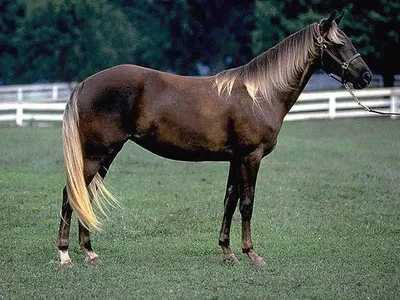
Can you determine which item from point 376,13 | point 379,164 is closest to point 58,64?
point 376,13

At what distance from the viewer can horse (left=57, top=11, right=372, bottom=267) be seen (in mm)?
8828

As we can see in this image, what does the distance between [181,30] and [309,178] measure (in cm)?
4103

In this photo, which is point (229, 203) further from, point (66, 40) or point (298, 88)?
point (66, 40)

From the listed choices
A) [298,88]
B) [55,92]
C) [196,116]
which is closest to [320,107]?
[55,92]

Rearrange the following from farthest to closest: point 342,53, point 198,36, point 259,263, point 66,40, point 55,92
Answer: point 198,36
point 66,40
point 55,92
point 342,53
point 259,263

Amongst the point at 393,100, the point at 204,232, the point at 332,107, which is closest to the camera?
the point at 204,232

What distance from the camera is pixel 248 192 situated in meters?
9.05

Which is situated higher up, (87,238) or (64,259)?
(87,238)

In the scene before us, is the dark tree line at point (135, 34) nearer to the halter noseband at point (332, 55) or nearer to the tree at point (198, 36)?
the tree at point (198, 36)

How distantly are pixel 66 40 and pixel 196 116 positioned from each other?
4346 centimetres

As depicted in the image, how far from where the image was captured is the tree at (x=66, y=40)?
5175 centimetres

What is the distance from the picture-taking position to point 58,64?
52500mm

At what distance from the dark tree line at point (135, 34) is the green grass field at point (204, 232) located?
25982mm

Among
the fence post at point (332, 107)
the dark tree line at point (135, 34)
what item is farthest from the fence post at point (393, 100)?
the dark tree line at point (135, 34)
